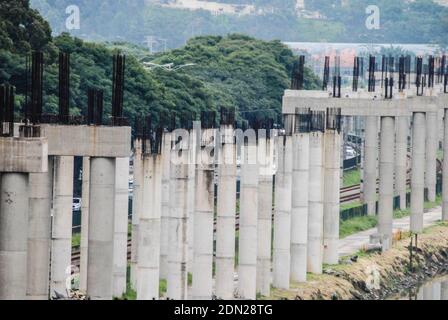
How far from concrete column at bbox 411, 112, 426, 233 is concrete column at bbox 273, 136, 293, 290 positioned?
845 inches

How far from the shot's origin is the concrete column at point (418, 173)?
100 m

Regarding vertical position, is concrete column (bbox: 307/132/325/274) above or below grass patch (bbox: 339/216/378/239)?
above

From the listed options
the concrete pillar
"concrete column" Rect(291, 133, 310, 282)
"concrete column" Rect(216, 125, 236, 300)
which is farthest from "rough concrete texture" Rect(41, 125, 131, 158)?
the concrete pillar

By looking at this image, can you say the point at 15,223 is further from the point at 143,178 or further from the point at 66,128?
the point at 143,178

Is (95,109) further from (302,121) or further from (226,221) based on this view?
(302,121)

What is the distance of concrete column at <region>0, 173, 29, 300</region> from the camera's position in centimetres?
5269

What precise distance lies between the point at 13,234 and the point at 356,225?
51.8 m

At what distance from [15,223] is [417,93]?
54113 mm

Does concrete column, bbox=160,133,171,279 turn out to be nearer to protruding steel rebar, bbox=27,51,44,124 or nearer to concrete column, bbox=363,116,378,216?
protruding steel rebar, bbox=27,51,44,124

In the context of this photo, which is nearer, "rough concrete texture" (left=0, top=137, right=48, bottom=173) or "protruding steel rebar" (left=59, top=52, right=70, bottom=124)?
"rough concrete texture" (left=0, top=137, right=48, bottom=173)

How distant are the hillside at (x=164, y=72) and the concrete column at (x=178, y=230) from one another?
51.1ft

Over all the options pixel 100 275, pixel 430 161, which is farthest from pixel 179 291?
pixel 430 161

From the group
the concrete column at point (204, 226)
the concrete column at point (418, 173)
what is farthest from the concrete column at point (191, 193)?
the concrete column at point (418, 173)

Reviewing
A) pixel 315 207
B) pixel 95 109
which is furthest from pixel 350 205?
pixel 95 109
